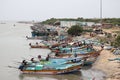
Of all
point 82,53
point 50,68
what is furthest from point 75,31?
point 50,68

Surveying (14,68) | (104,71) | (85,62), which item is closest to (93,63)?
(85,62)

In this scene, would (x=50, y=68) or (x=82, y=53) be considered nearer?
(x=50, y=68)

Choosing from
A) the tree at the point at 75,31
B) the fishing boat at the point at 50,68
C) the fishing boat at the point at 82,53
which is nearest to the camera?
the fishing boat at the point at 50,68

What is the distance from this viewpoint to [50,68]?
28125 mm

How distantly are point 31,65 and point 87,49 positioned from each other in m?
9.62

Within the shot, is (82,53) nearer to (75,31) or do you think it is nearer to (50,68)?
→ (50,68)

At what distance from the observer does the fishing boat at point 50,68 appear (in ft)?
92.0

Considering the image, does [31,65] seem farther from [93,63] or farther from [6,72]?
[93,63]

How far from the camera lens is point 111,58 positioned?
3288cm

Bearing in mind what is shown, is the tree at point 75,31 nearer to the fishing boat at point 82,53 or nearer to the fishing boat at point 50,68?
the fishing boat at point 82,53

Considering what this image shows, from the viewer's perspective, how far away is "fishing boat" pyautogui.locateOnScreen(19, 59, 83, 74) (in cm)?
2803

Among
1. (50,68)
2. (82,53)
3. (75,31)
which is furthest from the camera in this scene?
(75,31)

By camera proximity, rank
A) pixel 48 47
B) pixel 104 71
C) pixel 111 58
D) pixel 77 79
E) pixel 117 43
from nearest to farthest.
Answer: pixel 77 79 < pixel 104 71 < pixel 111 58 < pixel 117 43 < pixel 48 47

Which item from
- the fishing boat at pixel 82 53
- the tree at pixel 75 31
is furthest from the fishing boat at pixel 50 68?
the tree at pixel 75 31
